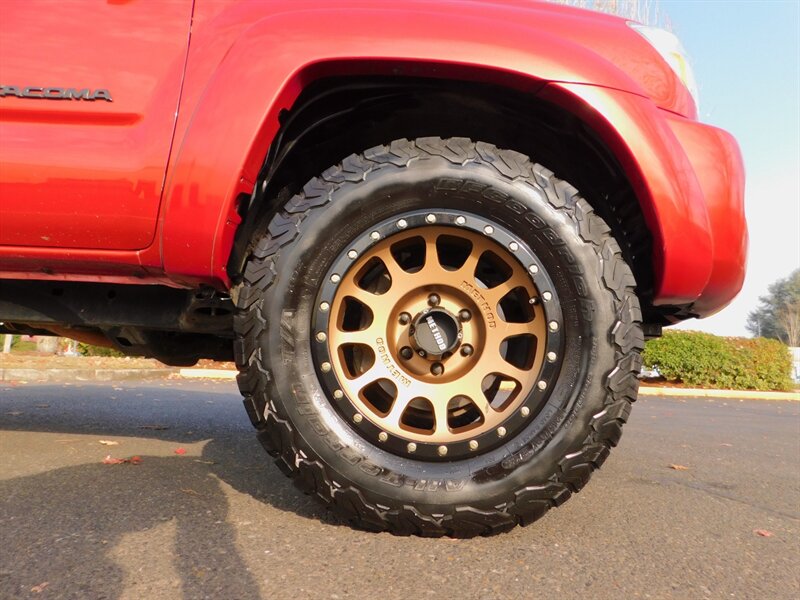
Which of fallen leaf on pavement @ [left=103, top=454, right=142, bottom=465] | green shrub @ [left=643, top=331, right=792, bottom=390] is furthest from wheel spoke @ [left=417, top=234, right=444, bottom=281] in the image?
green shrub @ [left=643, top=331, right=792, bottom=390]

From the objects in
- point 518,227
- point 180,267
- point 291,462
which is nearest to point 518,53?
point 518,227

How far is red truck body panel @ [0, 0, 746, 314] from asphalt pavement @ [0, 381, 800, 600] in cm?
71

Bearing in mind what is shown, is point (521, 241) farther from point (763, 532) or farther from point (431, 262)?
point (763, 532)

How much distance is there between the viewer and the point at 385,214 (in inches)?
69.0

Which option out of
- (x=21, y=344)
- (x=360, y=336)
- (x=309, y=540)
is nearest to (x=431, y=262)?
(x=360, y=336)

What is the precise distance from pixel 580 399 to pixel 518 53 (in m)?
0.97

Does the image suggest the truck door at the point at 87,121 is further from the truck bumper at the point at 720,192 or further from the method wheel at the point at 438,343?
the truck bumper at the point at 720,192

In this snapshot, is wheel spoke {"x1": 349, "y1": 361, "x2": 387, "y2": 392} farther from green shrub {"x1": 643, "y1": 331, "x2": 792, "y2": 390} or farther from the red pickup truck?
green shrub {"x1": 643, "y1": 331, "x2": 792, "y2": 390}

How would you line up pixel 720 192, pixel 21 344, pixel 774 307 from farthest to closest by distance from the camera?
pixel 774 307
pixel 21 344
pixel 720 192

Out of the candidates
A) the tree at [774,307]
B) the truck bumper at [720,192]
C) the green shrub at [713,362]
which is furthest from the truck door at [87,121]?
the tree at [774,307]

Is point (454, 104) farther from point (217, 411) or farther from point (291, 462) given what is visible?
point (217, 411)

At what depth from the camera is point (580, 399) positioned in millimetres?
1664

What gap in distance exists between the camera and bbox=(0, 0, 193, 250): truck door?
5.59 ft

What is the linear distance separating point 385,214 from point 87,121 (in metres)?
0.88
